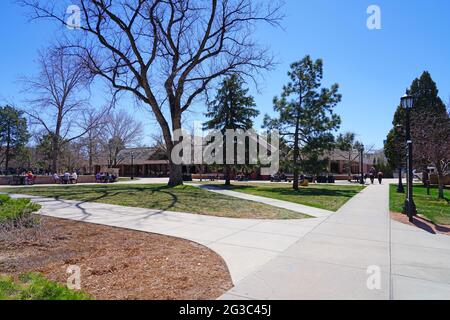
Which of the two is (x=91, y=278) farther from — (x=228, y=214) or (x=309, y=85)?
(x=309, y=85)

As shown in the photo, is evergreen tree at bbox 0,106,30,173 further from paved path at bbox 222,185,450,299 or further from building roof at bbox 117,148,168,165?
paved path at bbox 222,185,450,299

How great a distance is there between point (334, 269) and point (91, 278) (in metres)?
3.66

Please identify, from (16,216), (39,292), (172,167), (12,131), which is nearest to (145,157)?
(12,131)

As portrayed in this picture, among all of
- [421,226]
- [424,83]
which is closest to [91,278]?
[421,226]

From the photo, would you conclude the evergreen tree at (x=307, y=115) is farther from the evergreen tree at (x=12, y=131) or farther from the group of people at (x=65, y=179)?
the evergreen tree at (x=12, y=131)

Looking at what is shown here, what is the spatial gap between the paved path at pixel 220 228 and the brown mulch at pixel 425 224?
285 cm

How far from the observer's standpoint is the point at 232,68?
73.9 feet

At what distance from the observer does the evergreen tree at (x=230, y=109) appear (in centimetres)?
2948

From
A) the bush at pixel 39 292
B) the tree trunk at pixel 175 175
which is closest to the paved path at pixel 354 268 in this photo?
the bush at pixel 39 292

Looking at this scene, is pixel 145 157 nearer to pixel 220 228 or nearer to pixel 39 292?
pixel 220 228

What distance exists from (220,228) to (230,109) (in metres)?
22.4

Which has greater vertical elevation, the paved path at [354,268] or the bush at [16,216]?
Answer: the bush at [16,216]

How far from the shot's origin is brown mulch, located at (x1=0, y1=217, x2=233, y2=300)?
398cm

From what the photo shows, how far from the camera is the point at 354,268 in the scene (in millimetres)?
4934
